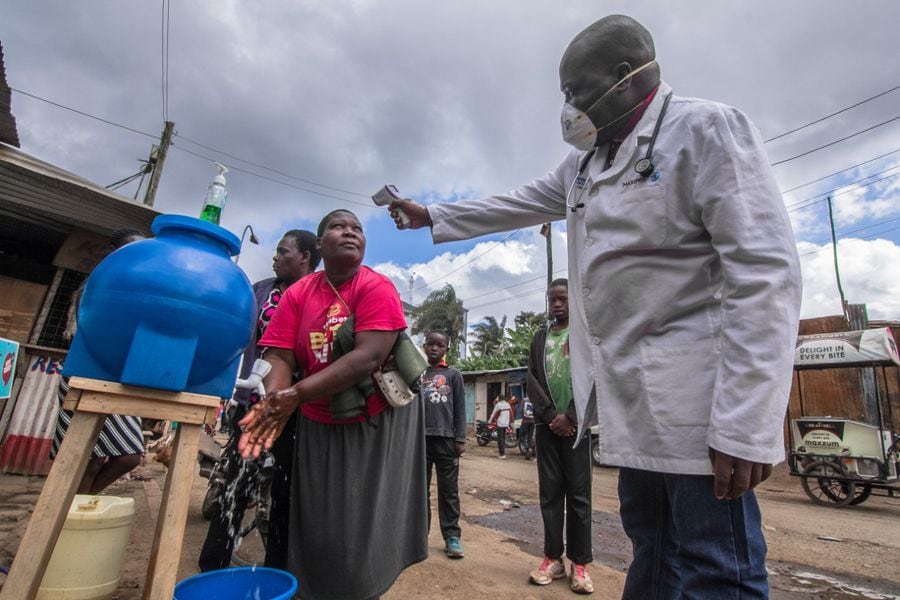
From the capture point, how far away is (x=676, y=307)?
49.6 inches

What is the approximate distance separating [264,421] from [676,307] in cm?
127

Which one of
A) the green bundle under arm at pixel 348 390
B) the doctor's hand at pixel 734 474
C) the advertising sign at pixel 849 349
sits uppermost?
the advertising sign at pixel 849 349

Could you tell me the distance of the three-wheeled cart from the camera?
768 centimetres

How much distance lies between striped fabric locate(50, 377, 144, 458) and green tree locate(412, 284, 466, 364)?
27.2 meters

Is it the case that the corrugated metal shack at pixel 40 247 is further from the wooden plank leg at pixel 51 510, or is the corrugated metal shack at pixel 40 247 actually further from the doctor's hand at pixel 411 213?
the wooden plank leg at pixel 51 510

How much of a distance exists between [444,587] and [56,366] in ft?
17.8

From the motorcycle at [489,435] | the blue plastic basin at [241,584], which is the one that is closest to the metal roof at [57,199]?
the blue plastic basin at [241,584]

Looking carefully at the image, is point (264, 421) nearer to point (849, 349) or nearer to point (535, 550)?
point (535, 550)

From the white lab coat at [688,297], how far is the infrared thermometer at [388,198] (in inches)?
32.6

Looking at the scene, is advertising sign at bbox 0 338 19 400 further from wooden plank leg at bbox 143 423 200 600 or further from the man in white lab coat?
the man in white lab coat

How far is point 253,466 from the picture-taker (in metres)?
2.52

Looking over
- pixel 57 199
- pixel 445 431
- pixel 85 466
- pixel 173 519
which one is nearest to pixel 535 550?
pixel 445 431

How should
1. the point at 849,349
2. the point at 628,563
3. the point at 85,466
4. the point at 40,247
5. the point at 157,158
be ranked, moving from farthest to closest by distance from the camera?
1. the point at 157,158
2. the point at 849,349
3. the point at 40,247
4. the point at 628,563
5. the point at 85,466

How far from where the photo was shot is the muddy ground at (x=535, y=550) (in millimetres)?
2955
